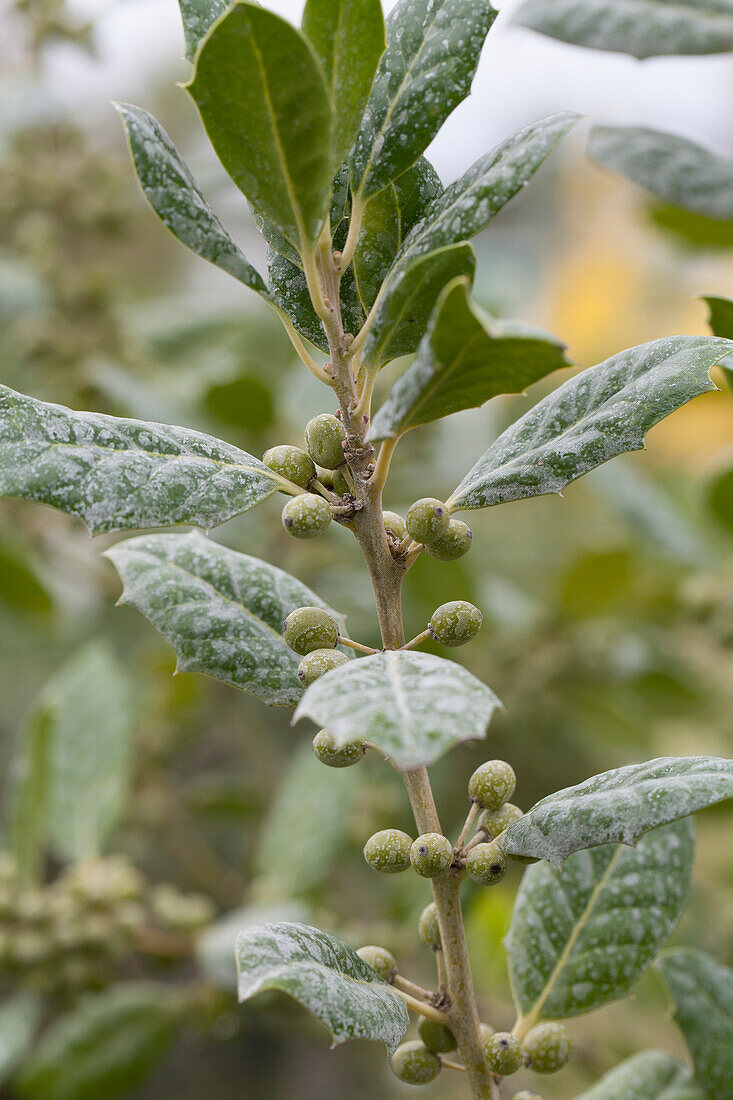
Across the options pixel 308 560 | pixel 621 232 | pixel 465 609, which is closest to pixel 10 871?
pixel 308 560

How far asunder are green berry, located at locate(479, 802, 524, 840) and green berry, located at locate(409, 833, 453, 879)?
4 centimetres

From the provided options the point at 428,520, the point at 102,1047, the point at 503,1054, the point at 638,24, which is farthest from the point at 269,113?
the point at 102,1047

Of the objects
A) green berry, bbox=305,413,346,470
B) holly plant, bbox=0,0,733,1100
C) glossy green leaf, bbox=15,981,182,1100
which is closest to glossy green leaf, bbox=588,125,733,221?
holly plant, bbox=0,0,733,1100

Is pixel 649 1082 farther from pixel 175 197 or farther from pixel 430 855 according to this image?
pixel 175 197

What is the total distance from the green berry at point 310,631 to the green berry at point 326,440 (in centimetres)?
6

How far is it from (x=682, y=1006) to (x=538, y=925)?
0.34 ft

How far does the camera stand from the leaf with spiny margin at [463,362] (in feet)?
1.04

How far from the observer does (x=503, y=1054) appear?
1.38 feet

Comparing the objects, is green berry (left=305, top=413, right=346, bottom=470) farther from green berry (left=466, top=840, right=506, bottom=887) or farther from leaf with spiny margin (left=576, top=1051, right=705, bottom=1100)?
leaf with spiny margin (left=576, top=1051, right=705, bottom=1100)

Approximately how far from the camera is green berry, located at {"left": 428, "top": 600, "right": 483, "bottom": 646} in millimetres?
405

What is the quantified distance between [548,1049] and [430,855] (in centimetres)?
14

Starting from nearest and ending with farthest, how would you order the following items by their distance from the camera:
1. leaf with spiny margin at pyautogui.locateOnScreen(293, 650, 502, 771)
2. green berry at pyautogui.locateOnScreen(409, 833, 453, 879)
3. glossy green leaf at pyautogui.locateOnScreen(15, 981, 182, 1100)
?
1. leaf with spiny margin at pyautogui.locateOnScreen(293, 650, 502, 771)
2. green berry at pyautogui.locateOnScreen(409, 833, 453, 879)
3. glossy green leaf at pyautogui.locateOnScreen(15, 981, 182, 1100)

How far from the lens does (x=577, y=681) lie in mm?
1305

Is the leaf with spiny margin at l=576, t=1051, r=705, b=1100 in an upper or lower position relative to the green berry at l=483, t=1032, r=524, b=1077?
lower
